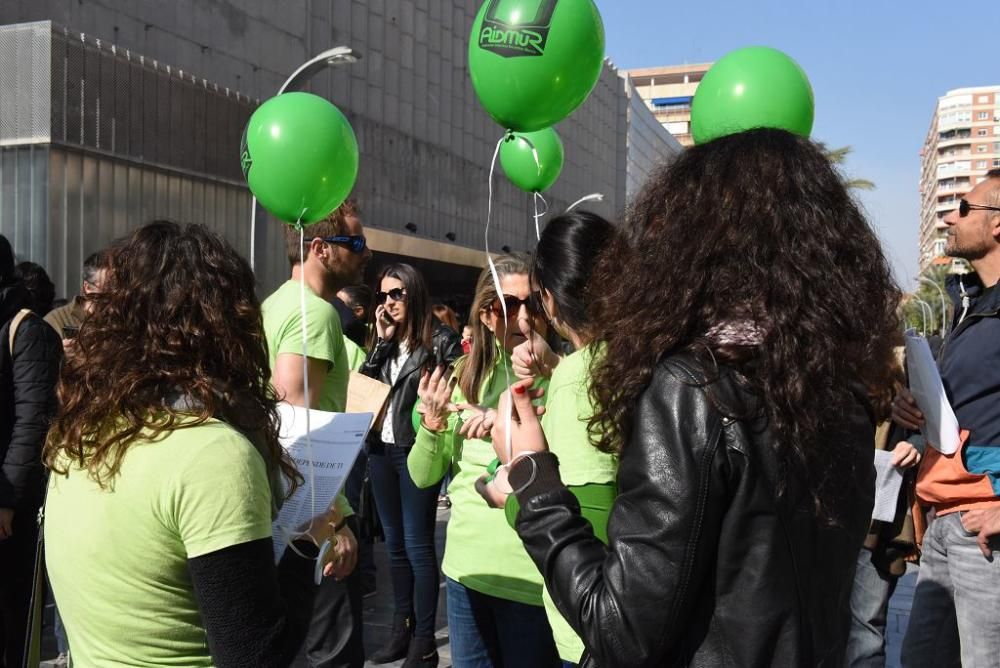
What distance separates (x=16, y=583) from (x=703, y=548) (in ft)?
12.0

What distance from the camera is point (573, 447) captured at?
2.48 m

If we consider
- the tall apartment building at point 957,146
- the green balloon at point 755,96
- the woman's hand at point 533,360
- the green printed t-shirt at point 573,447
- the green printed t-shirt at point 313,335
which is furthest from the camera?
the tall apartment building at point 957,146

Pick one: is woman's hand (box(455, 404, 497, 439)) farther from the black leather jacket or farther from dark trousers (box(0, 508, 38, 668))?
dark trousers (box(0, 508, 38, 668))

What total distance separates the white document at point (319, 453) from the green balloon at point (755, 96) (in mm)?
1831

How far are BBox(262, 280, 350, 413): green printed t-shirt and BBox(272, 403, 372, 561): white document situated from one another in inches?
21.4

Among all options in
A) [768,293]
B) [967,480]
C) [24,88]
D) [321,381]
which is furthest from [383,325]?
[24,88]

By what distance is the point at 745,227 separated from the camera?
166 cm

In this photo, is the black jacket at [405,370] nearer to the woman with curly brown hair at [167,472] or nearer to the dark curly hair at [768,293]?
the woman with curly brown hair at [167,472]

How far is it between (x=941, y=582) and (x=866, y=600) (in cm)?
64

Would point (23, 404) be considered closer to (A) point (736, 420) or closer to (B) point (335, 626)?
(B) point (335, 626)

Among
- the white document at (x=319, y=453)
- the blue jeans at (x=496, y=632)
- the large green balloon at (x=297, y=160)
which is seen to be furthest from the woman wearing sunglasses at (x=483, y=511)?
the large green balloon at (x=297, y=160)

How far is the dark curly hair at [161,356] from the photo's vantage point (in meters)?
1.90

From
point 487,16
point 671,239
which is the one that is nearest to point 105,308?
point 671,239

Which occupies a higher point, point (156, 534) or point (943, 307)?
point (943, 307)
